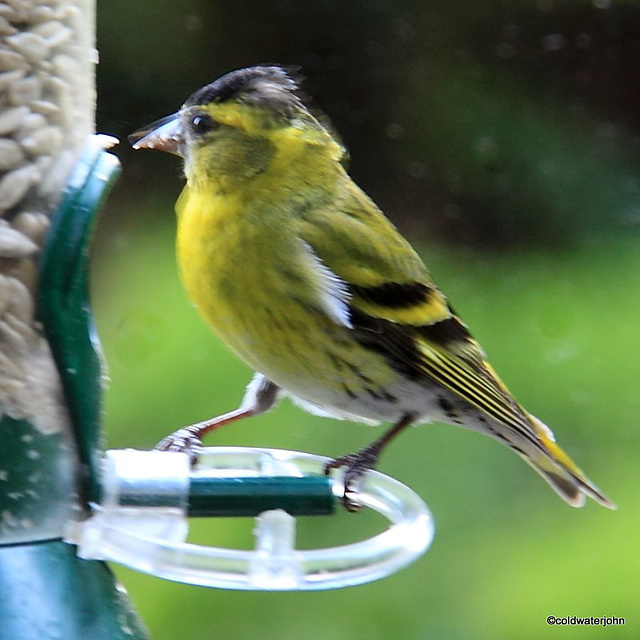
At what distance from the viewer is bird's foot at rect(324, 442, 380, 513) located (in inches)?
49.7

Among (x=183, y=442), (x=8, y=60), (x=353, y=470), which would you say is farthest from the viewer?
(x=183, y=442)

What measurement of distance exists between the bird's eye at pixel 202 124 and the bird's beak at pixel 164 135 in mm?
21

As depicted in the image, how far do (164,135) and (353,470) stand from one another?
50cm

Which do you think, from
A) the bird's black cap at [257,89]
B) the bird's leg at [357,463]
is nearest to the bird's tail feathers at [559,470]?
the bird's leg at [357,463]

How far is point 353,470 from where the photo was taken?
52.7 inches

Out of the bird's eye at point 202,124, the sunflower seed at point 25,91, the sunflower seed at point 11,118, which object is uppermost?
the sunflower seed at point 25,91

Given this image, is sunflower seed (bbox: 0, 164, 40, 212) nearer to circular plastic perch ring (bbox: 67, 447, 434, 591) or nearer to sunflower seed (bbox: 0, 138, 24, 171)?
sunflower seed (bbox: 0, 138, 24, 171)

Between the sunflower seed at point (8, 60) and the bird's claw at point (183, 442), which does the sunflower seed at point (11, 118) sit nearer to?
the sunflower seed at point (8, 60)

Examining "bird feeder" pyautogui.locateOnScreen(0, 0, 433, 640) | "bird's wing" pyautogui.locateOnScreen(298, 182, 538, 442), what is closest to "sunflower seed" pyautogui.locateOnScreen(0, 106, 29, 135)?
"bird feeder" pyautogui.locateOnScreen(0, 0, 433, 640)

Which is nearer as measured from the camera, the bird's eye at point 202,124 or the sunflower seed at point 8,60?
the sunflower seed at point 8,60

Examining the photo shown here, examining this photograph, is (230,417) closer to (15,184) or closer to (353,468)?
(353,468)

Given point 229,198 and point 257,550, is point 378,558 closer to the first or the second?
point 257,550

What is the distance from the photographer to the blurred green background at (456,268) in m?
2.16

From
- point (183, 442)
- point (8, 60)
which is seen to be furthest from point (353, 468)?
point (8, 60)
